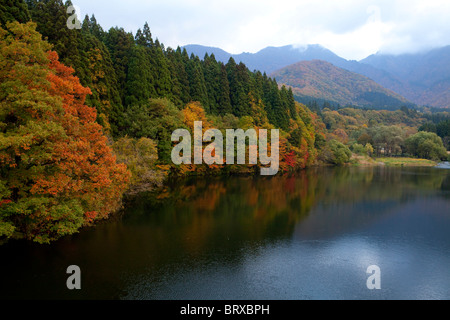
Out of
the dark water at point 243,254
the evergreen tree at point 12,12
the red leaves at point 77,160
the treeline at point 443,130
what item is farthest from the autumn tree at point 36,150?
the treeline at point 443,130

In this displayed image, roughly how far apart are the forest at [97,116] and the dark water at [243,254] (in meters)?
2.06

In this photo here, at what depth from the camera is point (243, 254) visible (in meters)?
14.8

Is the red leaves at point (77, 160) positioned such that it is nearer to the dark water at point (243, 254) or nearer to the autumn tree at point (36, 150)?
the autumn tree at point (36, 150)

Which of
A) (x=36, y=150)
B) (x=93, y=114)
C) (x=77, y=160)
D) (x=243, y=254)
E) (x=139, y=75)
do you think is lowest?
(x=243, y=254)

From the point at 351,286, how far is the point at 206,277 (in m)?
5.66

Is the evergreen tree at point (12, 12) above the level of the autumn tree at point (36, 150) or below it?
above

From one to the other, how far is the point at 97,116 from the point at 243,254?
60.0ft

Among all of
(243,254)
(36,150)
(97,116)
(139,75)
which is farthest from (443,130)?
(36,150)

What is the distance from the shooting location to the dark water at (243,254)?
1147 centimetres

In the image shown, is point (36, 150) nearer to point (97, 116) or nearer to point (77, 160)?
point (77, 160)

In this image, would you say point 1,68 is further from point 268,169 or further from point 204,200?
point 268,169

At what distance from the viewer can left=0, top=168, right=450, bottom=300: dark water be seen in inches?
452

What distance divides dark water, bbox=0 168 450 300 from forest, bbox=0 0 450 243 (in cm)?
206
